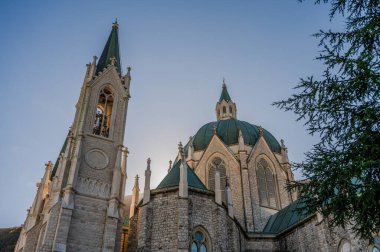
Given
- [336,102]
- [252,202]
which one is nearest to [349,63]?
[336,102]

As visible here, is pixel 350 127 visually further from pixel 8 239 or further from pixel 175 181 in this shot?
pixel 8 239

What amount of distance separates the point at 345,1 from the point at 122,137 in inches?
610

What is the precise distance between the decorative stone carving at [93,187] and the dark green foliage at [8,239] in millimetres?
22056

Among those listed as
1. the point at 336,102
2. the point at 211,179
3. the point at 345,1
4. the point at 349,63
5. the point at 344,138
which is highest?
the point at 211,179

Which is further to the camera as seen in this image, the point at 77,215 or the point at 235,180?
the point at 235,180

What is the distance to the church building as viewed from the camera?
16.9 meters

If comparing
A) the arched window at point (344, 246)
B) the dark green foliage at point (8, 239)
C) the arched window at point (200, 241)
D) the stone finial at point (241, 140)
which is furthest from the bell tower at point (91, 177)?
the dark green foliage at point (8, 239)

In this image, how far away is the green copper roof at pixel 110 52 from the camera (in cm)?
2530

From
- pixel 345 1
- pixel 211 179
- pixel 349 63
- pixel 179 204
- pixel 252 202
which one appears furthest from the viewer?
pixel 211 179

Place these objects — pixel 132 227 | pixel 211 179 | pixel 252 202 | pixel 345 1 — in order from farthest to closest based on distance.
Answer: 1. pixel 211 179
2. pixel 252 202
3. pixel 132 227
4. pixel 345 1

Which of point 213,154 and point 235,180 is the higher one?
point 213,154

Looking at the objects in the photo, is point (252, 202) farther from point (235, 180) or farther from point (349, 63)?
point (349, 63)

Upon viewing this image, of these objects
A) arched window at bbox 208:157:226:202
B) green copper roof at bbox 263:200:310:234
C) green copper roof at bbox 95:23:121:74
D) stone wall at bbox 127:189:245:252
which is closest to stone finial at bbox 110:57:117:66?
green copper roof at bbox 95:23:121:74

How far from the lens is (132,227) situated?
18875mm
